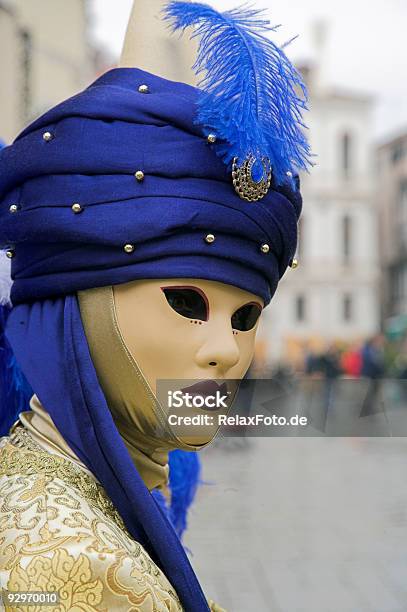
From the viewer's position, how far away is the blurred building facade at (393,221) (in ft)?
104

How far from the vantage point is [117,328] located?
4.06ft

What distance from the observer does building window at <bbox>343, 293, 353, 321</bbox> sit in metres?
26.6

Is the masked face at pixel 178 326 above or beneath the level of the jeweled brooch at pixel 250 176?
beneath

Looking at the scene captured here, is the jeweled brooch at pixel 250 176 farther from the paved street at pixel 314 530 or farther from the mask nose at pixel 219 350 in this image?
the paved street at pixel 314 530

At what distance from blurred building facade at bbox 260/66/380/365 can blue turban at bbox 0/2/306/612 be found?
23.5 m

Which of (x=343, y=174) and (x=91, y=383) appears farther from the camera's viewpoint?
(x=343, y=174)

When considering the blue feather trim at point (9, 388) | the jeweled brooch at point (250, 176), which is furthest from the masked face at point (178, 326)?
the blue feather trim at point (9, 388)

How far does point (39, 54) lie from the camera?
380 inches

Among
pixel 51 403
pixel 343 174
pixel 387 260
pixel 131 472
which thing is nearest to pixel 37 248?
pixel 51 403

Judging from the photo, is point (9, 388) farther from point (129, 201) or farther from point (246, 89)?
point (246, 89)

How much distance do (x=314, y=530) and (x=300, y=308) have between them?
24.5 meters

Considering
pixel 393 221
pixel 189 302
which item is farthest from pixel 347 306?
pixel 189 302

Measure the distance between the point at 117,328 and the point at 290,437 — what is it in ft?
0.85

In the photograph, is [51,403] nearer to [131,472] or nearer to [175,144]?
[131,472]
